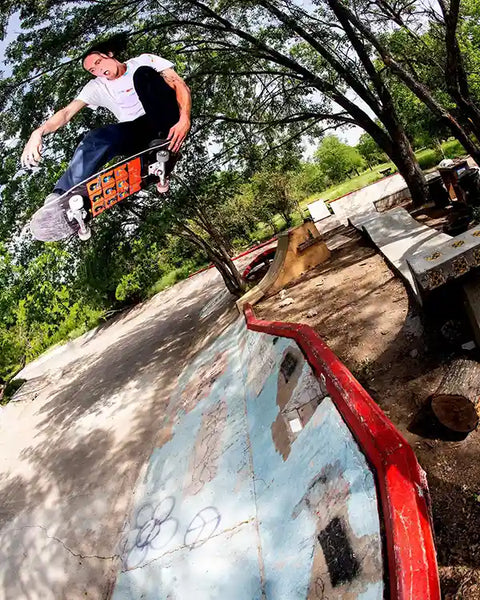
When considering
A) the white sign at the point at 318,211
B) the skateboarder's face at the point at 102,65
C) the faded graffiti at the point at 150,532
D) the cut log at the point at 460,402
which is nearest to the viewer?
the cut log at the point at 460,402

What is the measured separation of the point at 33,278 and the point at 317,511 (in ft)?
41.9

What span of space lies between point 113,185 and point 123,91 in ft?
4.70

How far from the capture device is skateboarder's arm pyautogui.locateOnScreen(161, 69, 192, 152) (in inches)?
241

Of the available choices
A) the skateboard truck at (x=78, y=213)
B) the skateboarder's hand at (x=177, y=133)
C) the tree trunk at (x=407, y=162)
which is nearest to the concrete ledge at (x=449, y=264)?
the skateboarder's hand at (x=177, y=133)

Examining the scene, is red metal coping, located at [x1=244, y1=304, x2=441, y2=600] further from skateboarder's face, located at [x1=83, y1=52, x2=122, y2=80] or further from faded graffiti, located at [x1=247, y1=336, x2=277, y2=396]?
skateboarder's face, located at [x1=83, y1=52, x2=122, y2=80]

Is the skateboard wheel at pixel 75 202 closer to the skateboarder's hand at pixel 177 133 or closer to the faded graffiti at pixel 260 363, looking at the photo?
the skateboarder's hand at pixel 177 133

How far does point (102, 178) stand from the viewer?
Result: 6.07 meters

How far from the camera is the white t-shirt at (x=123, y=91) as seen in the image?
5.92m

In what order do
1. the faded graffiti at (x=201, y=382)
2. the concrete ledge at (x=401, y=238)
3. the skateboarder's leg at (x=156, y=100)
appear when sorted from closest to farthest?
the concrete ledge at (x=401, y=238), the skateboarder's leg at (x=156, y=100), the faded graffiti at (x=201, y=382)

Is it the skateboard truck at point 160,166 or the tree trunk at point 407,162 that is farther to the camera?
the tree trunk at point 407,162

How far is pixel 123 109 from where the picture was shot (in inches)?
243

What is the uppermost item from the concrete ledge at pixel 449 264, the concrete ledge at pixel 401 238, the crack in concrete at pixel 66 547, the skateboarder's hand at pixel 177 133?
the skateboarder's hand at pixel 177 133

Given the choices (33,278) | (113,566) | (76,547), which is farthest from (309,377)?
(33,278)

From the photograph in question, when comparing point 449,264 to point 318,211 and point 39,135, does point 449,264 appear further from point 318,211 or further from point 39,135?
point 318,211
